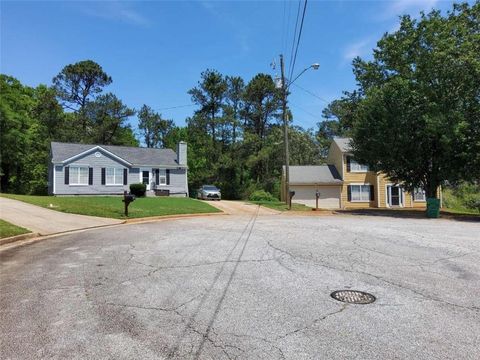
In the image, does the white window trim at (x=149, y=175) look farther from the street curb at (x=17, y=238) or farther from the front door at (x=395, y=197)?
the street curb at (x=17, y=238)

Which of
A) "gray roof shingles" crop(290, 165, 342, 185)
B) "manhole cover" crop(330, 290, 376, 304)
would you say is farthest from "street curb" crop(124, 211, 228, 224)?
"gray roof shingles" crop(290, 165, 342, 185)

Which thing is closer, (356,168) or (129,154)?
(129,154)

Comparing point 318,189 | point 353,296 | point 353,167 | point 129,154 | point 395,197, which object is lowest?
point 353,296

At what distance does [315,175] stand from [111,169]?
756 inches

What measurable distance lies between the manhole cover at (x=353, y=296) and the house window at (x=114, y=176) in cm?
3187

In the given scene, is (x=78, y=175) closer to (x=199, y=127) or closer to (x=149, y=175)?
(x=149, y=175)

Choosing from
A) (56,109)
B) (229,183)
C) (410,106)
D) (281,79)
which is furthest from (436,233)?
(56,109)

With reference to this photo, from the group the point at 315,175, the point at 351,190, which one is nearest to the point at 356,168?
the point at 351,190

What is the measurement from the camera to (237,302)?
579cm

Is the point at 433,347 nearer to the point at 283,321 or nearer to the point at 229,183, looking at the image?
the point at 283,321

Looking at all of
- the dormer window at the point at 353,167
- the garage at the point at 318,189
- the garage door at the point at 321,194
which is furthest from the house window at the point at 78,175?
the dormer window at the point at 353,167

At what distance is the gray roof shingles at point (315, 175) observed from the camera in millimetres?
40156

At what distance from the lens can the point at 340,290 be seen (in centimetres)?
643

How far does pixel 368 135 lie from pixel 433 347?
2303cm
